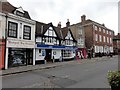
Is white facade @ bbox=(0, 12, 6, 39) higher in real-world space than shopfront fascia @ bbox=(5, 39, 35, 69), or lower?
higher

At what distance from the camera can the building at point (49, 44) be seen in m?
27.0

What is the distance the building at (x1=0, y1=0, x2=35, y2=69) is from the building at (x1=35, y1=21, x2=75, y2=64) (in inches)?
76.2

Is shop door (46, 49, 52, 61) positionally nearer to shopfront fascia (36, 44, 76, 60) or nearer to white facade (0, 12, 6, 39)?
shopfront fascia (36, 44, 76, 60)

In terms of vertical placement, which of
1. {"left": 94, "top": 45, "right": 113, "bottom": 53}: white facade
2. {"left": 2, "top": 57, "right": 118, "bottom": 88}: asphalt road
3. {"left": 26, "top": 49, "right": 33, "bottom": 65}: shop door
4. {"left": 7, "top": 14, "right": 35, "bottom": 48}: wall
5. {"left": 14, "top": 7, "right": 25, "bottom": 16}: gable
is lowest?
{"left": 2, "top": 57, "right": 118, "bottom": 88}: asphalt road

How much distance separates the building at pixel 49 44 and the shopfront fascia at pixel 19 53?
1552mm

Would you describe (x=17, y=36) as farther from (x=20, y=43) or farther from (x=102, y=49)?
(x=102, y=49)

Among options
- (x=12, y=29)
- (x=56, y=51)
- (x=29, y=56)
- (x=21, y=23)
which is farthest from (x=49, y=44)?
(x=12, y=29)

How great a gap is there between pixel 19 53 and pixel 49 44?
7.32 metres

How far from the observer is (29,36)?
24422 mm

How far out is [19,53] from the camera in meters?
23.0

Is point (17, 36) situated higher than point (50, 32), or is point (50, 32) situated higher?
point (50, 32)

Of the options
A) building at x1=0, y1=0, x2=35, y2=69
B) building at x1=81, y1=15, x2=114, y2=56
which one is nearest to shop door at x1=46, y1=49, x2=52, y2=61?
building at x1=0, y1=0, x2=35, y2=69

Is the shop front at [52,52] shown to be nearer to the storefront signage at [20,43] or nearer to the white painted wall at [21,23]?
the storefront signage at [20,43]

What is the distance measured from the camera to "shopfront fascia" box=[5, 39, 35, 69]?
2106 cm
